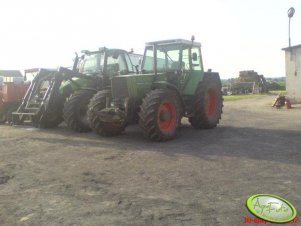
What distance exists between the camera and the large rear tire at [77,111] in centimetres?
1051

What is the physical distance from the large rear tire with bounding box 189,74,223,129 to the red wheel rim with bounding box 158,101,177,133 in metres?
1.56

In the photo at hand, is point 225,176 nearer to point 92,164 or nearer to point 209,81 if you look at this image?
point 92,164

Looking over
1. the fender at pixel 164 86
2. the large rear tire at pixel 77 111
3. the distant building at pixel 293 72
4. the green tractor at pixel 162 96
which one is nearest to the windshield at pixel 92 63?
the large rear tire at pixel 77 111

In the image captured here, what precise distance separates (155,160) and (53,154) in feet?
7.42

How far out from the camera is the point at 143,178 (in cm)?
571

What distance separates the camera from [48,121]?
11.9 metres

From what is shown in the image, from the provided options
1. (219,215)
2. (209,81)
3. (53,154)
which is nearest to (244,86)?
(209,81)

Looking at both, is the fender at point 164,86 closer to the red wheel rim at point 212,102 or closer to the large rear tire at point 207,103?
the large rear tire at point 207,103

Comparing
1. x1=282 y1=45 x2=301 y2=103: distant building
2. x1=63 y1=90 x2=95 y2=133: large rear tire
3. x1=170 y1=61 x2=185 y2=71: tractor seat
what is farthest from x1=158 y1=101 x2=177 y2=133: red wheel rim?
x1=282 y1=45 x2=301 y2=103: distant building

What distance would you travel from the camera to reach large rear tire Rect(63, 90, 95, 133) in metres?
10.5

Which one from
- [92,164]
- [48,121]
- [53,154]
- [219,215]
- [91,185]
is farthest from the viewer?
[48,121]

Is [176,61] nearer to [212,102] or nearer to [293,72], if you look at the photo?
[212,102]

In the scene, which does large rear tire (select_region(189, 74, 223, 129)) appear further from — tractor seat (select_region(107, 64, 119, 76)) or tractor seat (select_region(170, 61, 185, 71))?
tractor seat (select_region(107, 64, 119, 76))

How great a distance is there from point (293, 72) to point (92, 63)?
1202 cm
